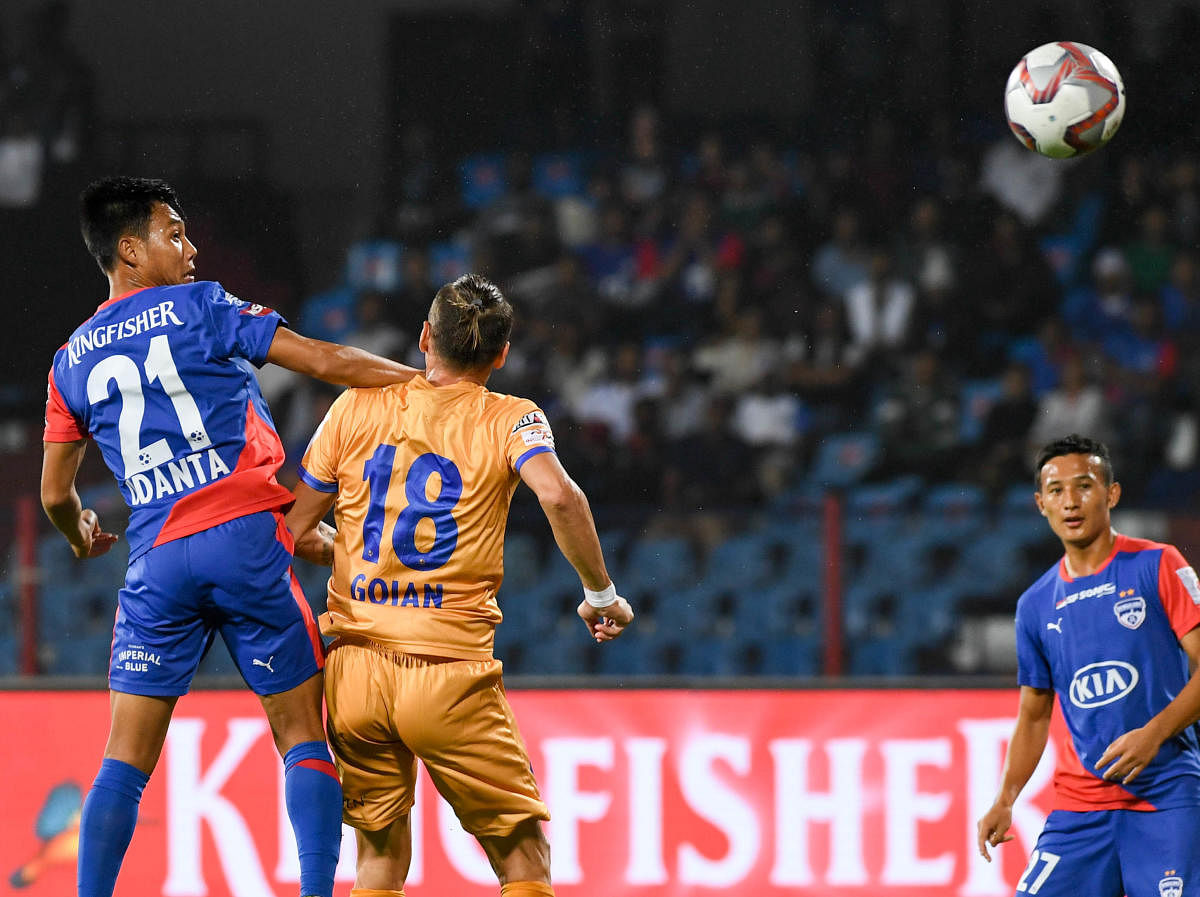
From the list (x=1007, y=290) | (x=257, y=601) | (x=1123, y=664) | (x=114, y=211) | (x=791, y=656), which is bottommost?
(x=791, y=656)

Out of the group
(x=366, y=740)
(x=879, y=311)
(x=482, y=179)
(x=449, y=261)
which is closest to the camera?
(x=366, y=740)

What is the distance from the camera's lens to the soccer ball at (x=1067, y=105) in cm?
509

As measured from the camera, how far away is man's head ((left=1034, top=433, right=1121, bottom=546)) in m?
3.89

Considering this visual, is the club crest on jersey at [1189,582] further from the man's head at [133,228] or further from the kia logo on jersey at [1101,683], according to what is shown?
the man's head at [133,228]

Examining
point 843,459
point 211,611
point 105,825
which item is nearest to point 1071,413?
point 843,459

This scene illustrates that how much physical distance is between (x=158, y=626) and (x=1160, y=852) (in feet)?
7.97

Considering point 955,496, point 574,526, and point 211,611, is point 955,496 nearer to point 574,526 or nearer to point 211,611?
point 574,526

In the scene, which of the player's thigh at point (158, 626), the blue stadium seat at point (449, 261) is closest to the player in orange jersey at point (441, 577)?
the player's thigh at point (158, 626)

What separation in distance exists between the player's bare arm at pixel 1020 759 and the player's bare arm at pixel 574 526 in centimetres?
119

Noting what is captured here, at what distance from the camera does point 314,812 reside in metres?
3.35

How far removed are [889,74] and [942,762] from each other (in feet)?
18.8

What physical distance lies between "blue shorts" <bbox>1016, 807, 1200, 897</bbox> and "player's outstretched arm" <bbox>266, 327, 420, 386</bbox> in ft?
6.55

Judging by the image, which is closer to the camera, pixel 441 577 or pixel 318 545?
pixel 441 577

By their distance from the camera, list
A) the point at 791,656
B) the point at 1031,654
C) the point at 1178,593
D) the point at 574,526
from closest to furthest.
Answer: the point at 574,526
the point at 1178,593
the point at 1031,654
the point at 791,656
